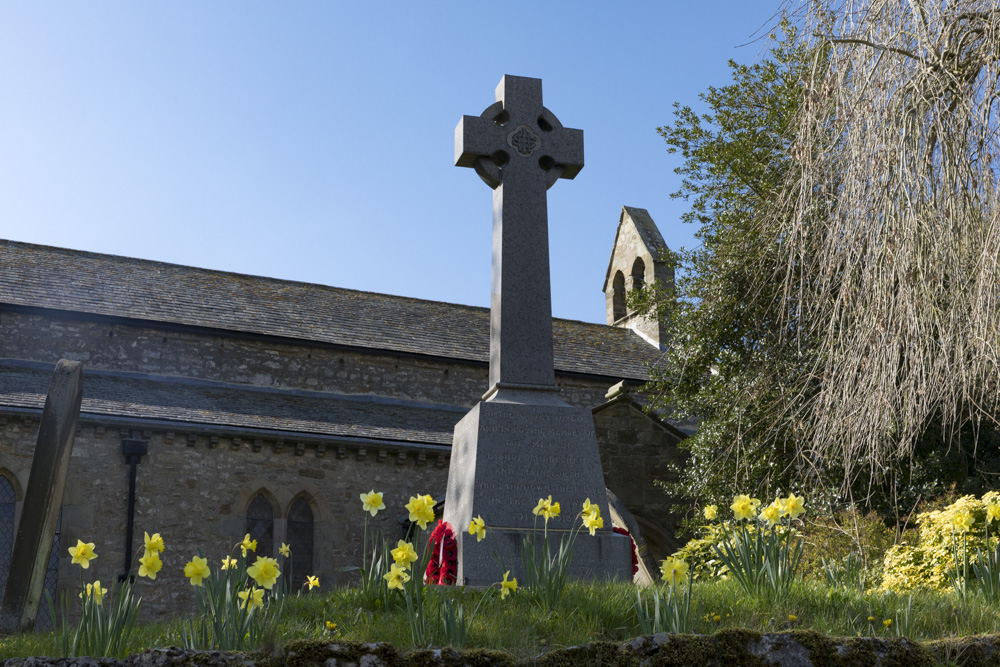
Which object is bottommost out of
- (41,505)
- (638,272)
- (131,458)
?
(41,505)

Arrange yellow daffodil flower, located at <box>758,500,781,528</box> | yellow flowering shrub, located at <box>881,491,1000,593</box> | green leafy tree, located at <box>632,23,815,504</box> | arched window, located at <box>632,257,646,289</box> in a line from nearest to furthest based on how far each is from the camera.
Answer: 1. yellow daffodil flower, located at <box>758,500,781,528</box>
2. yellow flowering shrub, located at <box>881,491,1000,593</box>
3. green leafy tree, located at <box>632,23,815,504</box>
4. arched window, located at <box>632,257,646,289</box>

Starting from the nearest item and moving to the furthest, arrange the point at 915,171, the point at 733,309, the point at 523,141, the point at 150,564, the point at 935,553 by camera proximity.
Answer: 1. the point at 150,564
2. the point at 915,171
3. the point at 935,553
4. the point at 523,141
5. the point at 733,309

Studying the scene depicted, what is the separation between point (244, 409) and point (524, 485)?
1082 centimetres

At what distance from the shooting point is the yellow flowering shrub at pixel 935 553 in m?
7.28

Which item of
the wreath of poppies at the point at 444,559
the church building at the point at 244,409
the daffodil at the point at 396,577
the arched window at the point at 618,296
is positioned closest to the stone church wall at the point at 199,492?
the church building at the point at 244,409

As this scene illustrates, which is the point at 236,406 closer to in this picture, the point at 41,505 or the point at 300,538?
the point at 300,538

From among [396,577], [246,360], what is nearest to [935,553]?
[396,577]

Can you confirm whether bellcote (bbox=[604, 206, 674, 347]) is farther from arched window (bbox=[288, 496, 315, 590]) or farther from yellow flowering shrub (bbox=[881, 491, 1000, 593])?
yellow flowering shrub (bbox=[881, 491, 1000, 593])

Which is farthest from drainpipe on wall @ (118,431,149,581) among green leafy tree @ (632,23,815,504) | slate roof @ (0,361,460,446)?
green leafy tree @ (632,23,815,504)

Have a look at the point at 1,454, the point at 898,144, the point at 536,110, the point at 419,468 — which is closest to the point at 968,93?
the point at 898,144

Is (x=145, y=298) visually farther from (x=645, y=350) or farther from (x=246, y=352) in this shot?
(x=645, y=350)

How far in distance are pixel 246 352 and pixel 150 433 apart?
13.2 feet

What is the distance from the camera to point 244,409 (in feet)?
55.0

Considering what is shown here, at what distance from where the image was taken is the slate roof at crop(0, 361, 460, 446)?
15336mm
